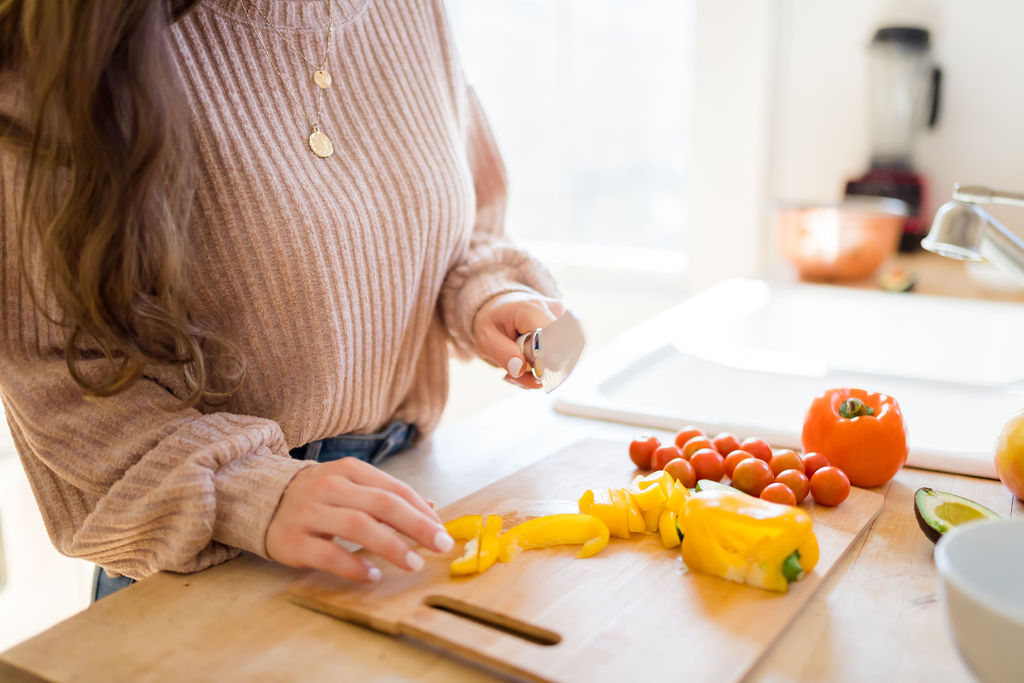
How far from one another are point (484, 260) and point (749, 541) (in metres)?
0.50

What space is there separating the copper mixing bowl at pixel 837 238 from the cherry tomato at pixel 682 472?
0.97 meters

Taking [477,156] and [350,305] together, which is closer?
[350,305]

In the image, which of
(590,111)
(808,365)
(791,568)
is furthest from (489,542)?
(590,111)

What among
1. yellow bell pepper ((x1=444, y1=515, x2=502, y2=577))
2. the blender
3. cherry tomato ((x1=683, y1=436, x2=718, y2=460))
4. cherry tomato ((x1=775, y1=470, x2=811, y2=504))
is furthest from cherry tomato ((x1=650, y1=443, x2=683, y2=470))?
the blender

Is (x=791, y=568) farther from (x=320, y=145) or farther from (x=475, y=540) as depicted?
(x=320, y=145)

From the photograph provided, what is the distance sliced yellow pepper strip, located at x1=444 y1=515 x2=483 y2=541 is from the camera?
2.50 feet

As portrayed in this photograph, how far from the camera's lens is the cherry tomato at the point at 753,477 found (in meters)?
0.83

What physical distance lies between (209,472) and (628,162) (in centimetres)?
203

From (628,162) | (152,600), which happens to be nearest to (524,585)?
(152,600)

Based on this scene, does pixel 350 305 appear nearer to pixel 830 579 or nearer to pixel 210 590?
pixel 210 590

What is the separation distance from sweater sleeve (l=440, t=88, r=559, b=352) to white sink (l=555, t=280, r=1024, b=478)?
0.57 feet

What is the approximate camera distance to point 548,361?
886 mm

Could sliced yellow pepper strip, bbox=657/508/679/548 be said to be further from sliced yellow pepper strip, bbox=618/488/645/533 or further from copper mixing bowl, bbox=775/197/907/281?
copper mixing bowl, bbox=775/197/907/281

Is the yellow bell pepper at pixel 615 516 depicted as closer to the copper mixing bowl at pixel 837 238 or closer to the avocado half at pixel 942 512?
the avocado half at pixel 942 512
